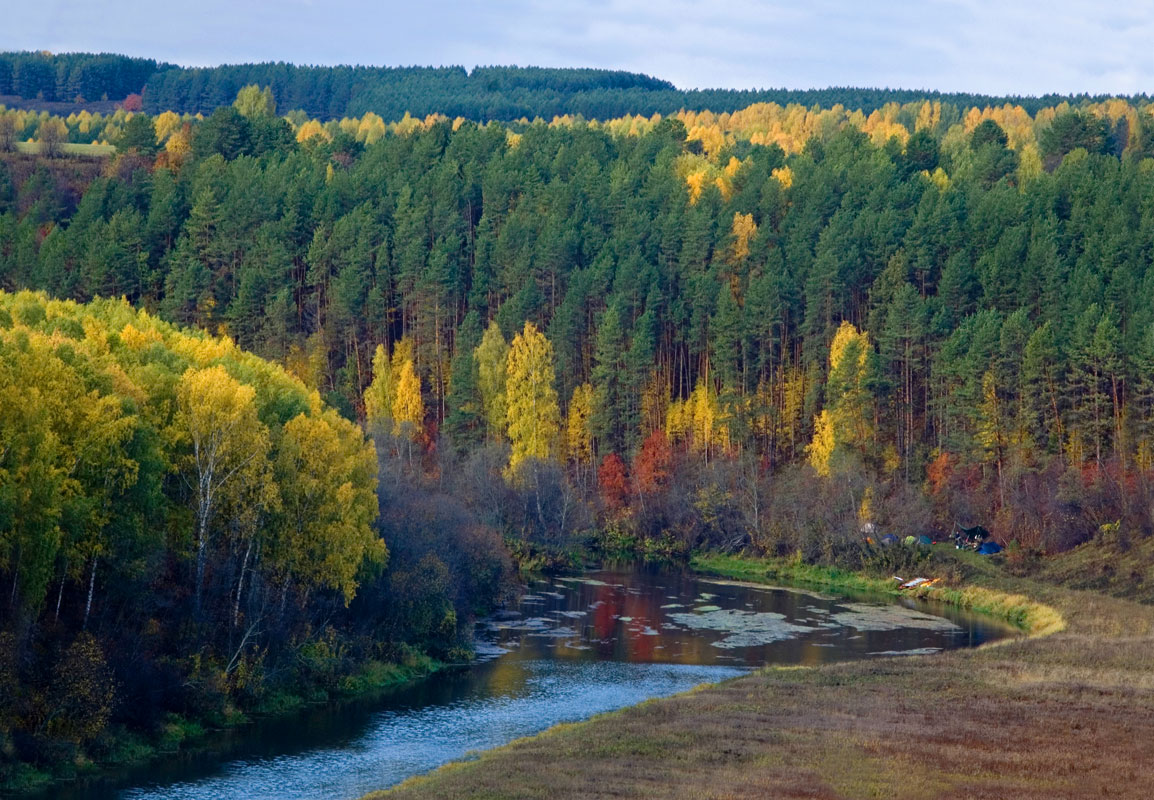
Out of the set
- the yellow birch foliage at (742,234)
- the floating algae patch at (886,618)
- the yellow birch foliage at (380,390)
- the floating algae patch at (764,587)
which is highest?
the yellow birch foliage at (742,234)

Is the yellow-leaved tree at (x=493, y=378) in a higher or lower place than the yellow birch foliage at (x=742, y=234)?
lower

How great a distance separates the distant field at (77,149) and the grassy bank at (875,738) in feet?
425

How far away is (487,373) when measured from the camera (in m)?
118

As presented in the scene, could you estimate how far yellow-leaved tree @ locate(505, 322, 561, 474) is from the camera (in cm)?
11388

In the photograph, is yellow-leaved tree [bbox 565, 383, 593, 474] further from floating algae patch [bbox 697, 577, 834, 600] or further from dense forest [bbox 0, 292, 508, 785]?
dense forest [bbox 0, 292, 508, 785]

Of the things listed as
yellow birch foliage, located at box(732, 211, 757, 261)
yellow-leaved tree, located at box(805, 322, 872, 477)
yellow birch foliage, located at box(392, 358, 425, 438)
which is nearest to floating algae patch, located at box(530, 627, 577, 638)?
yellow-leaved tree, located at box(805, 322, 872, 477)

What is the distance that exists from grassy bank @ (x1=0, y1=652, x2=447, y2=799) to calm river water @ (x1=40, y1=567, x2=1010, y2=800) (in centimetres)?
65

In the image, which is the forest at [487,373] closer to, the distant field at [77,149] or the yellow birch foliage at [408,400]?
the yellow birch foliage at [408,400]

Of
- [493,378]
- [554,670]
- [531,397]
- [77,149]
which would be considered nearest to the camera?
[554,670]

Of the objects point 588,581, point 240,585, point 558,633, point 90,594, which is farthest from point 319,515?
point 588,581

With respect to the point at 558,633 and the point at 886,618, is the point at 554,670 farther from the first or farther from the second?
the point at 886,618

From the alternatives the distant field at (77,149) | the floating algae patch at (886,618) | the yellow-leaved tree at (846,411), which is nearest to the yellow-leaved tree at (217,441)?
the floating algae patch at (886,618)

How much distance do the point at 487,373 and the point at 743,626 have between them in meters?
52.6

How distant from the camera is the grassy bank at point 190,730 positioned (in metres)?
38.3
